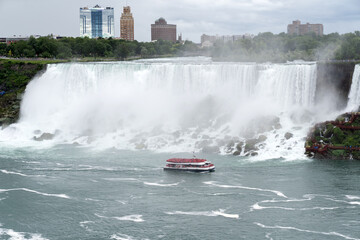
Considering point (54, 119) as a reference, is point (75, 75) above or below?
above

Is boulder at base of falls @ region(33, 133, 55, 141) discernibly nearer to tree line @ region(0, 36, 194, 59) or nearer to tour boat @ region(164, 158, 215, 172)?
tour boat @ region(164, 158, 215, 172)

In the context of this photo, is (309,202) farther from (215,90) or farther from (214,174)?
(215,90)

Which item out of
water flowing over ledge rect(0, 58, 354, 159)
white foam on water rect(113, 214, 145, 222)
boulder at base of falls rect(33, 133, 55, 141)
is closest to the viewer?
white foam on water rect(113, 214, 145, 222)

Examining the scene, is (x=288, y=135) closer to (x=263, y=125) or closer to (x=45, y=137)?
(x=263, y=125)

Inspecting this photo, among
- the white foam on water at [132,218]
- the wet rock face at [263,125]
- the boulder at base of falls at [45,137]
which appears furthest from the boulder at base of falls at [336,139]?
the boulder at base of falls at [45,137]

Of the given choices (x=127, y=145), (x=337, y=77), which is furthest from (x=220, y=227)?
(x=337, y=77)

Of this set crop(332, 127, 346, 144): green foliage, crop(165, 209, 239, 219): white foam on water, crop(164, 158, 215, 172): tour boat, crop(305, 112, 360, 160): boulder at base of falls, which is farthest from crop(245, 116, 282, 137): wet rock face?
crop(165, 209, 239, 219): white foam on water

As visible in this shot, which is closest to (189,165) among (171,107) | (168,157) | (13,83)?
(168,157)
